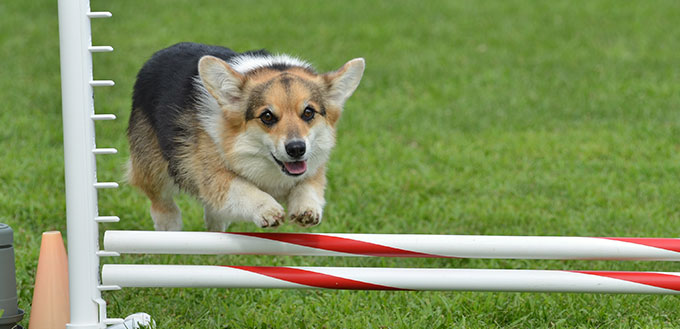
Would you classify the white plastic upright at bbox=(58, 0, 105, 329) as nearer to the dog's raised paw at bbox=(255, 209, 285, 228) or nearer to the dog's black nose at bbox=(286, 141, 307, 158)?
the dog's raised paw at bbox=(255, 209, 285, 228)

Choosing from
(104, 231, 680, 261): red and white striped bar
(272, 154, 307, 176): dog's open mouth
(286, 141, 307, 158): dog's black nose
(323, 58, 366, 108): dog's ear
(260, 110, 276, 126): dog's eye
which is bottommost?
(104, 231, 680, 261): red and white striped bar

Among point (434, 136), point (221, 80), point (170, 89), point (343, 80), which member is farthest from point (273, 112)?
point (434, 136)

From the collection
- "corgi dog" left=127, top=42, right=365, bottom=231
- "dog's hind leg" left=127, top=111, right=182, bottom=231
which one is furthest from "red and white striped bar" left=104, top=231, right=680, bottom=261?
"dog's hind leg" left=127, top=111, right=182, bottom=231

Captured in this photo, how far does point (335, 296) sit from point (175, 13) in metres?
8.10

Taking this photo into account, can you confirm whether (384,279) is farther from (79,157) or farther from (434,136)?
(434,136)

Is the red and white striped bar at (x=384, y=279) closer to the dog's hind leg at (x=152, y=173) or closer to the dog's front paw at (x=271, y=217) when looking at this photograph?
the dog's front paw at (x=271, y=217)

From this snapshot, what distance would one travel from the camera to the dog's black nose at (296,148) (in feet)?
11.9

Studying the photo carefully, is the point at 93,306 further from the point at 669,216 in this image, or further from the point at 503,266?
the point at 669,216

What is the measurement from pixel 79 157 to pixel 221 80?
29.5 inches

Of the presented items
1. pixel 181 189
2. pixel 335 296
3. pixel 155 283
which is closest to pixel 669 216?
pixel 335 296

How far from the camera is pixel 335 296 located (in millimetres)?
4340

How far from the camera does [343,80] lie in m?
4.04

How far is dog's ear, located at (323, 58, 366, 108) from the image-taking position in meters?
4.02

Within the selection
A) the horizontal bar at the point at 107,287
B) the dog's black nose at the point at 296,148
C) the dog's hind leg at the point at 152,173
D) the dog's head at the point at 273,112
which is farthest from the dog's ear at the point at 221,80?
the horizontal bar at the point at 107,287
